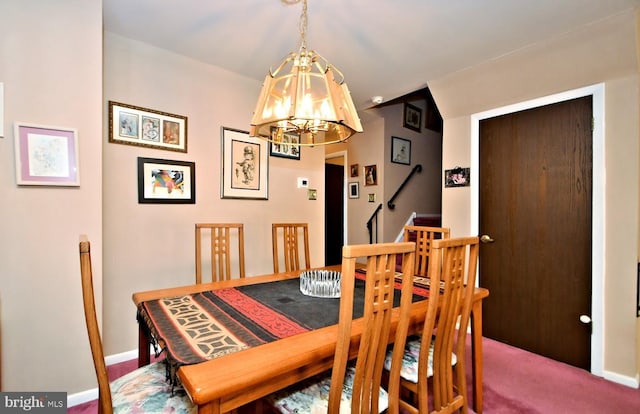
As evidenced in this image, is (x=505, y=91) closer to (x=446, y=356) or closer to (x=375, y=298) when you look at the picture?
(x=446, y=356)

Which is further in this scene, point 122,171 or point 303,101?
point 122,171

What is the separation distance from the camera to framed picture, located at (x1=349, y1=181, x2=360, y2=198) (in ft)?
15.6

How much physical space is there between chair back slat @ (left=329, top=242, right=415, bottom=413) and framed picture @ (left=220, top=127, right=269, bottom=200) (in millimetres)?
2133

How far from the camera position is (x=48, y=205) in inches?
67.1

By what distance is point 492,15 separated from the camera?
1907mm

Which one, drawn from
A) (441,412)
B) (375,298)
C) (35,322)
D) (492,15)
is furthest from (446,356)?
Result: (35,322)

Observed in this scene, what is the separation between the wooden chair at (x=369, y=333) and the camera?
2.85ft

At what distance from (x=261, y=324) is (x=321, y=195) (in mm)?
2419

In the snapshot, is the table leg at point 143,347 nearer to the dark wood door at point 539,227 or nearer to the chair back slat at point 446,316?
the chair back slat at point 446,316

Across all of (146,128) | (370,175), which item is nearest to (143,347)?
(146,128)

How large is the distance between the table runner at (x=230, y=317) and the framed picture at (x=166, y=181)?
3.79 ft

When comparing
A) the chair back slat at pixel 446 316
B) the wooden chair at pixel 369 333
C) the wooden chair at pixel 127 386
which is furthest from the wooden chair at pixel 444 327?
the wooden chair at pixel 127 386

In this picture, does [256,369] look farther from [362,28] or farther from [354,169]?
[354,169]

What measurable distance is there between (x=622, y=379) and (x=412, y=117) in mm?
3816
